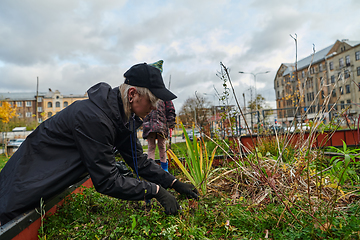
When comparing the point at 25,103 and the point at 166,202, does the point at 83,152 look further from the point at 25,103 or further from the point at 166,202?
the point at 25,103

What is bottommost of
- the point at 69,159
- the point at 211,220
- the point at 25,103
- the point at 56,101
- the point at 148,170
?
the point at 211,220

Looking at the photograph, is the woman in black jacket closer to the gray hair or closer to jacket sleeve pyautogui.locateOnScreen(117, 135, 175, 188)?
the gray hair

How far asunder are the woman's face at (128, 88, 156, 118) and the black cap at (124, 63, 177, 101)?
3.1 inches

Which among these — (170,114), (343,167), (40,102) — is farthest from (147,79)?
(40,102)

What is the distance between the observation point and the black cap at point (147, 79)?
1854mm

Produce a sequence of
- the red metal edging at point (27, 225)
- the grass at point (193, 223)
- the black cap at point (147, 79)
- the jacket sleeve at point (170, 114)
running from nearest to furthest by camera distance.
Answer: the red metal edging at point (27, 225) → the grass at point (193, 223) → the black cap at point (147, 79) → the jacket sleeve at point (170, 114)

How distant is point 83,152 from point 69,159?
0.60 feet

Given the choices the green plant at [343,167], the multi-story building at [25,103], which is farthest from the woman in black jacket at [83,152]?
the multi-story building at [25,103]

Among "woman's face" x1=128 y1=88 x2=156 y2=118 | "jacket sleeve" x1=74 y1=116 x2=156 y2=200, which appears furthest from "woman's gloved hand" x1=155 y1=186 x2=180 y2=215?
"woman's face" x1=128 y1=88 x2=156 y2=118

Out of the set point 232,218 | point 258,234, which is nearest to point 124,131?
point 232,218

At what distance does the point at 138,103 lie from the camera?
6.33ft

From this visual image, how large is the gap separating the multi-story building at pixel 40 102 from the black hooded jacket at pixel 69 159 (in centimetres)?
5545

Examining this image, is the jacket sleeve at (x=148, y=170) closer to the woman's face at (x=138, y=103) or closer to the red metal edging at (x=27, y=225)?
the woman's face at (x=138, y=103)

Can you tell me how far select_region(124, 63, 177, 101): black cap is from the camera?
6.08 feet
